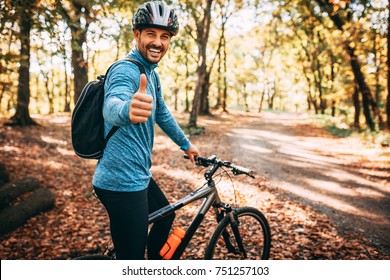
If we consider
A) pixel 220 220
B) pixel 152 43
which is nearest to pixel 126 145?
pixel 152 43

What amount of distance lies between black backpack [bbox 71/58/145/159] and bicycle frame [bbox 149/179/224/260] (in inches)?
37.1

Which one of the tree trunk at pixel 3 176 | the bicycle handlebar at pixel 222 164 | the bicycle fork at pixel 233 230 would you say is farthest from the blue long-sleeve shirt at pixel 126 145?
the tree trunk at pixel 3 176

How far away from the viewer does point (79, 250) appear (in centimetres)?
444

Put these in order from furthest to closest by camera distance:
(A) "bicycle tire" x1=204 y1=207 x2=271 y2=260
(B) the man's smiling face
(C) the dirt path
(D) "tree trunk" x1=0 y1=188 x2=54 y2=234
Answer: (C) the dirt path, (D) "tree trunk" x1=0 y1=188 x2=54 y2=234, (A) "bicycle tire" x1=204 y1=207 x2=271 y2=260, (B) the man's smiling face

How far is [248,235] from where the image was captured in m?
3.87

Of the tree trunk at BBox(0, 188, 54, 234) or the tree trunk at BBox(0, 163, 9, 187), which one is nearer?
the tree trunk at BBox(0, 188, 54, 234)

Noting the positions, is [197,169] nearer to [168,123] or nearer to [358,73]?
[168,123]

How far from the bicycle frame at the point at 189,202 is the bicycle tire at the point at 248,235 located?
0.22 m

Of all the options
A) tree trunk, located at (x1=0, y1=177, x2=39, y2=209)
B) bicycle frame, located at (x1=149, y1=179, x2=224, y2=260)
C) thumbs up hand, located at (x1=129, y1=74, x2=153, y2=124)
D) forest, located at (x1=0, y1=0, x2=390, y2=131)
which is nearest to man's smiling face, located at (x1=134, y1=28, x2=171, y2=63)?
thumbs up hand, located at (x1=129, y1=74, x2=153, y2=124)

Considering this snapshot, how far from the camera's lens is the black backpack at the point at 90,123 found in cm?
203

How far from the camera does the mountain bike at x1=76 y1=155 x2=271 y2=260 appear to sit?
8.87ft

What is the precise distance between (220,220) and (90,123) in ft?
6.27

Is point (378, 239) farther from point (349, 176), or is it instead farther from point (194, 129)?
point (194, 129)

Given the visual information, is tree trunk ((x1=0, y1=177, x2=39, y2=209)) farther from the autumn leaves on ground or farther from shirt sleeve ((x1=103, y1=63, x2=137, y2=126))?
shirt sleeve ((x1=103, y1=63, x2=137, y2=126))
